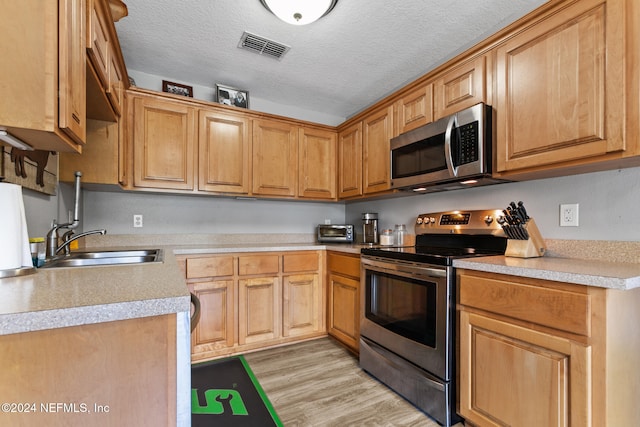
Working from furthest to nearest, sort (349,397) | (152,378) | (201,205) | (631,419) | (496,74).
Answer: (201,205) → (349,397) → (496,74) → (631,419) → (152,378)

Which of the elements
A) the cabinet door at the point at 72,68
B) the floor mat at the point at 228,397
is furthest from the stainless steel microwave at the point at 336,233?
the cabinet door at the point at 72,68

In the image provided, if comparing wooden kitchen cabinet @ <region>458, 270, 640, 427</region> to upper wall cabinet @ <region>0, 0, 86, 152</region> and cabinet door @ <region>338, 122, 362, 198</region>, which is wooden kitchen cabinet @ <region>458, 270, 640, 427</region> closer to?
cabinet door @ <region>338, 122, 362, 198</region>

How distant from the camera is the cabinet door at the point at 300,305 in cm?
263

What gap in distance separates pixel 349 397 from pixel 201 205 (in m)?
2.04

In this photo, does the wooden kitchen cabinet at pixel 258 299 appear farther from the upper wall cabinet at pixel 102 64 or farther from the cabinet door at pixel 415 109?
the cabinet door at pixel 415 109

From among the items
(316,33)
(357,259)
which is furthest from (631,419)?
(316,33)

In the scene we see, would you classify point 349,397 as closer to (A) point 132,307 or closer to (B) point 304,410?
(B) point 304,410

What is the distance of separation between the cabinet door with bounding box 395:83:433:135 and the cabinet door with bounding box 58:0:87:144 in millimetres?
1889

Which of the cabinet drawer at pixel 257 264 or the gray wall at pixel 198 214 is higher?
the gray wall at pixel 198 214

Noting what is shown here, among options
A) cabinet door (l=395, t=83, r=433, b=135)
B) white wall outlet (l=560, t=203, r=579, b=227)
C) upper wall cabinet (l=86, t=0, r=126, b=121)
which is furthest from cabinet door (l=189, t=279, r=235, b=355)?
white wall outlet (l=560, t=203, r=579, b=227)

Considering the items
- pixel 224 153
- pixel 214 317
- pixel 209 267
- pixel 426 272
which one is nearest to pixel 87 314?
pixel 426 272

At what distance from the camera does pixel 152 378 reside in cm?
72

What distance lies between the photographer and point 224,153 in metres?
2.65

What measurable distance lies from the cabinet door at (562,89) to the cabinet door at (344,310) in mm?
1416
